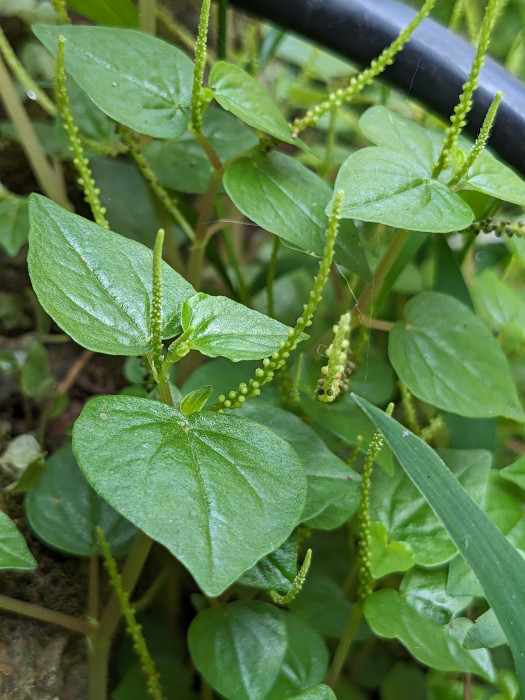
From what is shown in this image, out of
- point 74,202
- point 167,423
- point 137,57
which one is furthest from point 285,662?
point 74,202

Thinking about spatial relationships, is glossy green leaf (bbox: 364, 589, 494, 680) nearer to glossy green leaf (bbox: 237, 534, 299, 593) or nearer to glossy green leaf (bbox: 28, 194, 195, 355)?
glossy green leaf (bbox: 237, 534, 299, 593)

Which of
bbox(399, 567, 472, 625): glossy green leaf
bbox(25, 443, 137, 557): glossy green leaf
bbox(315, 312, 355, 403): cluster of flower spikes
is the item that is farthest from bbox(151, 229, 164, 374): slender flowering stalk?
bbox(399, 567, 472, 625): glossy green leaf

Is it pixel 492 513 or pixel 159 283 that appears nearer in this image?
pixel 159 283

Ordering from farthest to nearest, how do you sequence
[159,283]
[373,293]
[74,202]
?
[74,202] → [373,293] → [159,283]

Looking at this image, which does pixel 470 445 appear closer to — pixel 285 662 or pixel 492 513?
pixel 492 513

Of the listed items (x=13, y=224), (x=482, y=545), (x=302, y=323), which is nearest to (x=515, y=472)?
(x=482, y=545)
